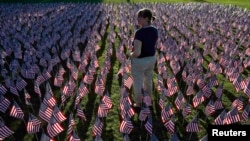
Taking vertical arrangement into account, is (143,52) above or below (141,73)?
above

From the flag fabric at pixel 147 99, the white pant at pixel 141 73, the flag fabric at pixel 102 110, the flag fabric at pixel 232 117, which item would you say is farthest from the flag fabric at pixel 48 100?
the flag fabric at pixel 232 117

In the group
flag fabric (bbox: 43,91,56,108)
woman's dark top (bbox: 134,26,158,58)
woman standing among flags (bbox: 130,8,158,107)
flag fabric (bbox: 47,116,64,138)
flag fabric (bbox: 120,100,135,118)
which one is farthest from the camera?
flag fabric (bbox: 43,91,56,108)

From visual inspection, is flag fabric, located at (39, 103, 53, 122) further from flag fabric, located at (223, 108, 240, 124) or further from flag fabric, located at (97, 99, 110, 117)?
flag fabric, located at (223, 108, 240, 124)

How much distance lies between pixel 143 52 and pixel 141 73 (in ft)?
2.43

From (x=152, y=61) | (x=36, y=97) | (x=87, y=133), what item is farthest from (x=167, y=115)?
(x=36, y=97)

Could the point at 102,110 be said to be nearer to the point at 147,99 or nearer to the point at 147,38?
the point at 147,99

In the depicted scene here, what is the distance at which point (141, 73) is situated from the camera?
9.14m

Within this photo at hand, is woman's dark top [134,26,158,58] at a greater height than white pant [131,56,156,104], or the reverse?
woman's dark top [134,26,158,58]

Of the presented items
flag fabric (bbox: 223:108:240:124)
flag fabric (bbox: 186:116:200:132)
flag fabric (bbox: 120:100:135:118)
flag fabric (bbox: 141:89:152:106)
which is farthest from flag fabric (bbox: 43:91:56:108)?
flag fabric (bbox: 223:108:240:124)

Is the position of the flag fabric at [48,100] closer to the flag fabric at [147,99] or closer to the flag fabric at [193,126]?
the flag fabric at [147,99]

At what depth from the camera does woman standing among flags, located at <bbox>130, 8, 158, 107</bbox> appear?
8055 mm

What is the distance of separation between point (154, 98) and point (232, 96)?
2805 mm

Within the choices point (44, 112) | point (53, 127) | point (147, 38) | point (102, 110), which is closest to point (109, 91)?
point (102, 110)

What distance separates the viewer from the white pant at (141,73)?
29.0 ft
